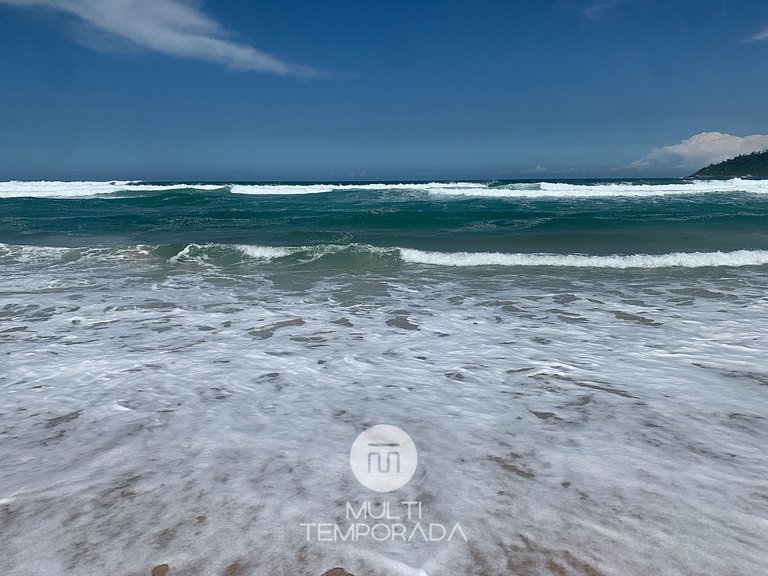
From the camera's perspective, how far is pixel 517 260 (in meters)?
10.8

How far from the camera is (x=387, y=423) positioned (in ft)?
11.9

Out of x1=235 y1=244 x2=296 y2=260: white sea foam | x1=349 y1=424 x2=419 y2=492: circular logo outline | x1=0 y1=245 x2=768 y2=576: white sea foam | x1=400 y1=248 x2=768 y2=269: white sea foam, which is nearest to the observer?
x1=0 y1=245 x2=768 y2=576: white sea foam

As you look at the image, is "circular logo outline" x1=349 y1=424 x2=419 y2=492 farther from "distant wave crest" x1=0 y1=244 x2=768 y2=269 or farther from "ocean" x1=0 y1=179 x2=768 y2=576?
"distant wave crest" x1=0 y1=244 x2=768 y2=269

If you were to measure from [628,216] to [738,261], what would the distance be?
32.3 ft

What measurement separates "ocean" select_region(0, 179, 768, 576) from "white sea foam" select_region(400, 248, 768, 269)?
1.13m

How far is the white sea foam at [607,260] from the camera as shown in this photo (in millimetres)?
10312

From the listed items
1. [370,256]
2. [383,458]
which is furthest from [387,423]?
[370,256]

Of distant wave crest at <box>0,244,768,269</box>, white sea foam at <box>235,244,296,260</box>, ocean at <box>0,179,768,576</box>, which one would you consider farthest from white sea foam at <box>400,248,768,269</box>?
white sea foam at <box>235,244,296,260</box>

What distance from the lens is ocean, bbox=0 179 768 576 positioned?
2.35m

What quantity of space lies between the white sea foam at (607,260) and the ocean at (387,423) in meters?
1.13

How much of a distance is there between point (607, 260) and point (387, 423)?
27.9 feet

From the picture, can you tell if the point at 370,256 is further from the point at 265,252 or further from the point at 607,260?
the point at 607,260

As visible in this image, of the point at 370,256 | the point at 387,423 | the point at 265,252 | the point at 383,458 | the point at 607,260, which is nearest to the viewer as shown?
the point at 383,458

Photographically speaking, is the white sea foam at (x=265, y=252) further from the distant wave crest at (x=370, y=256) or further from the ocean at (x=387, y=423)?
the ocean at (x=387, y=423)
